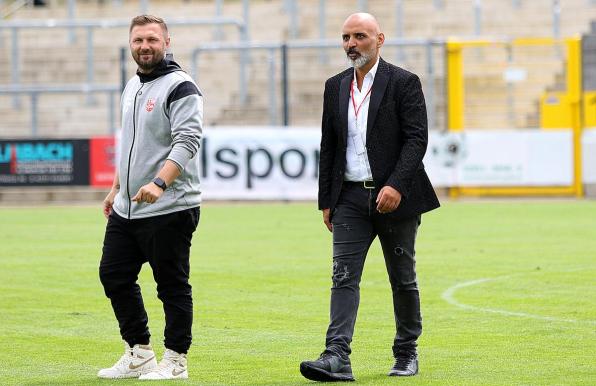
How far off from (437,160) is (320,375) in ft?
63.7

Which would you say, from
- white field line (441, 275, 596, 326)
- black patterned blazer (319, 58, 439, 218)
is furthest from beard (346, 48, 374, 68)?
white field line (441, 275, 596, 326)

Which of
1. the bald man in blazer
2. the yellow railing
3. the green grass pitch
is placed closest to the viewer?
the bald man in blazer

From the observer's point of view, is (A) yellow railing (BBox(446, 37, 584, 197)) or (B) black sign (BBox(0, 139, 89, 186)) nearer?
(A) yellow railing (BBox(446, 37, 584, 197))

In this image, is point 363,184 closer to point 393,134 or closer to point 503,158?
point 393,134

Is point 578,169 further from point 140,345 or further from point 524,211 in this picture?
point 140,345

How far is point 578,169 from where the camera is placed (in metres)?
26.8

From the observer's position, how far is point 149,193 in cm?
752

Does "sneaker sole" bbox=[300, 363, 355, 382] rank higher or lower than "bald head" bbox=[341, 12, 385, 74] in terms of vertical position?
lower

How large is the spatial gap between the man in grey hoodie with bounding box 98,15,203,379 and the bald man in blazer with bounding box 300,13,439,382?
766mm

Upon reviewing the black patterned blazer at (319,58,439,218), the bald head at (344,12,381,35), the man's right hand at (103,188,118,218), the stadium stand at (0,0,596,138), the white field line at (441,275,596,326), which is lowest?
the white field line at (441,275,596,326)

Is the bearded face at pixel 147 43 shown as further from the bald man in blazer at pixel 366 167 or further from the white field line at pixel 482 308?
the white field line at pixel 482 308

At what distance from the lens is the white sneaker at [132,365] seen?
26.6 feet

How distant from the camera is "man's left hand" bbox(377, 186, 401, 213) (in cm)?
768

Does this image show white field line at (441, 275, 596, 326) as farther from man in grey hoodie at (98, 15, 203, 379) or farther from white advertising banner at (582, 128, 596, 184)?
white advertising banner at (582, 128, 596, 184)
